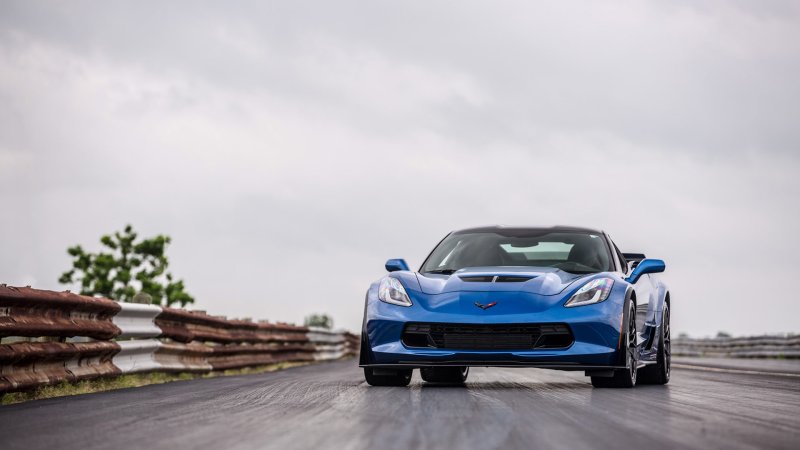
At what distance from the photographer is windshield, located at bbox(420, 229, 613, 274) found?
10.0m

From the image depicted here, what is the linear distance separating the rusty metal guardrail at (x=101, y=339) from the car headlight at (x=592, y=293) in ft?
13.3

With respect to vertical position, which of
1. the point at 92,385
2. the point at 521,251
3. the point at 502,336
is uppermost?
the point at 521,251

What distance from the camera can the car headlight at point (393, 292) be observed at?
9.05 meters

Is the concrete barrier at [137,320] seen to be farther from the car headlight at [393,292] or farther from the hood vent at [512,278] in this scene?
the hood vent at [512,278]

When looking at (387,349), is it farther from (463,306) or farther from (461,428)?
(461,428)

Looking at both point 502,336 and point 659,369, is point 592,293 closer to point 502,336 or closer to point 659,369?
point 502,336

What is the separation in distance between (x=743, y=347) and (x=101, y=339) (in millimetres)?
25288

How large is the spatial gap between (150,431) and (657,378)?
6.29 meters

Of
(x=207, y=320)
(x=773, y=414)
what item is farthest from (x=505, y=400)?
(x=207, y=320)

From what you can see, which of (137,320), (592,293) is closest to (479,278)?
(592,293)

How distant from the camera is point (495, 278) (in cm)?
895

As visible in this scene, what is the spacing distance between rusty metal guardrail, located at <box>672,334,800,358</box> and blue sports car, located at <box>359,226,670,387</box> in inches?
746

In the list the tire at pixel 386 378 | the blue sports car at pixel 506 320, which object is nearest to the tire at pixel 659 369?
the blue sports car at pixel 506 320

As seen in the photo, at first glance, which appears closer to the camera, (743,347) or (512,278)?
(512,278)
